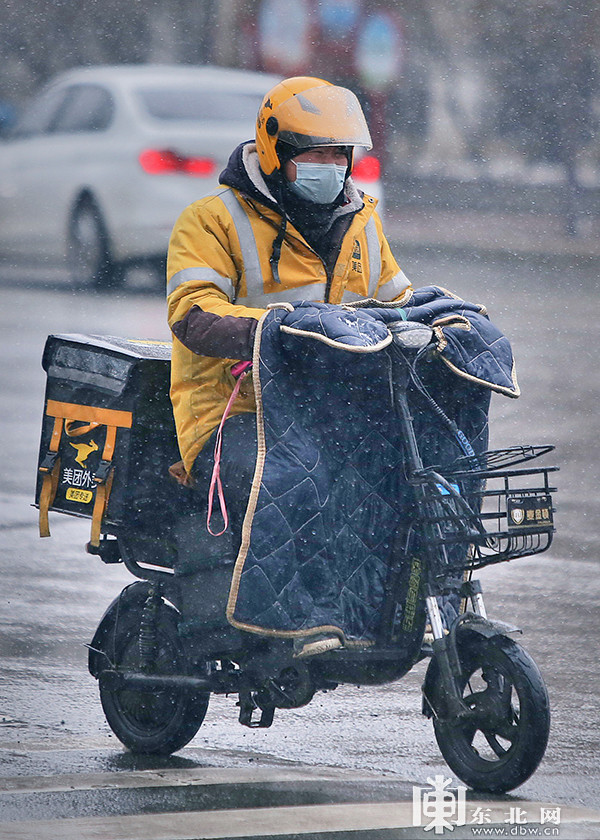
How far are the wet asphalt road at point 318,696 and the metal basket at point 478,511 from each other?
2.47ft

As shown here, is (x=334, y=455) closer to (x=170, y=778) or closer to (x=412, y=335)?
(x=412, y=335)

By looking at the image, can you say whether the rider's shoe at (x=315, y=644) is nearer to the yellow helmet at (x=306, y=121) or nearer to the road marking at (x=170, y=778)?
the road marking at (x=170, y=778)

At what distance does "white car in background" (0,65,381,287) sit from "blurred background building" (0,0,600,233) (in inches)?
264

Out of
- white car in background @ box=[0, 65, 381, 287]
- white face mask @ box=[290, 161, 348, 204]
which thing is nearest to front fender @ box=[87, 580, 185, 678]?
white face mask @ box=[290, 161, 348, 204]

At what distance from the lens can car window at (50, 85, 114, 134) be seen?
1412 cm

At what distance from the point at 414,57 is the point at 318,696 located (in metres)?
18.7

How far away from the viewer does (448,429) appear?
499 centimetres

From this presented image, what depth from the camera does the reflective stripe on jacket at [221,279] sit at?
5.00 m

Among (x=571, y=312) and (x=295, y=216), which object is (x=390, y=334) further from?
(x=571, y=312)

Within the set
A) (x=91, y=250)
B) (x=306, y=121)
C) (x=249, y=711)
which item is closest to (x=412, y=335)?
(x=306, y=121)

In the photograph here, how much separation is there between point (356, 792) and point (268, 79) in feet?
35.1

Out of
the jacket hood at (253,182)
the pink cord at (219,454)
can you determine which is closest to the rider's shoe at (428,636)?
the pink cord at (219,454)

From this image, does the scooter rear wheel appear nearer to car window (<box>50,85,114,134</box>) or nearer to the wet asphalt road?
the wet asphalt road

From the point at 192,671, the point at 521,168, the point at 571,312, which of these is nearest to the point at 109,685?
the point at 192,671
